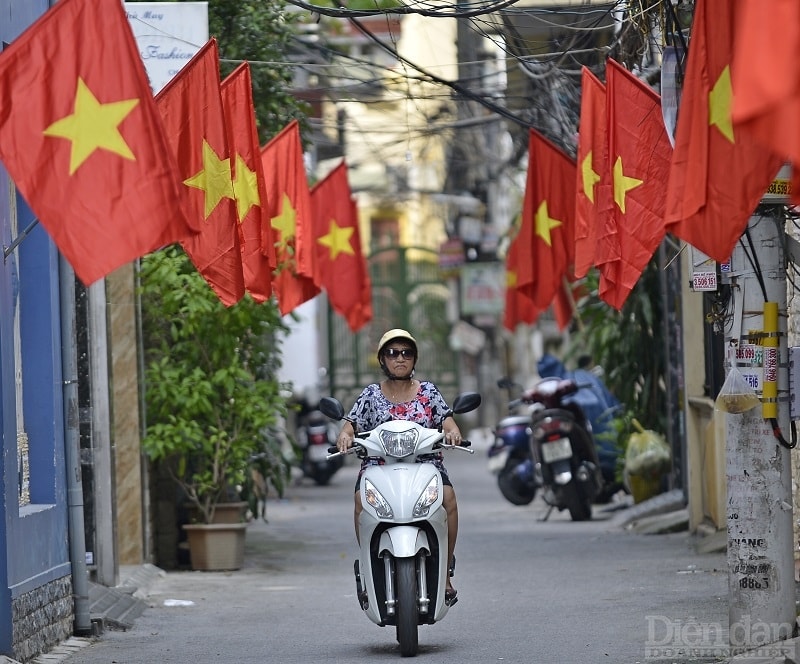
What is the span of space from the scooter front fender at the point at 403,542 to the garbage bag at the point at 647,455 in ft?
28.6

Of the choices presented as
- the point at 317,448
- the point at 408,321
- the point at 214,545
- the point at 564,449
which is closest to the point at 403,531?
the point at 214,545

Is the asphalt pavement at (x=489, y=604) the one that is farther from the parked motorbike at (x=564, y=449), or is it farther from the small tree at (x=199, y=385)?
the small tree at (x=199, y=385)

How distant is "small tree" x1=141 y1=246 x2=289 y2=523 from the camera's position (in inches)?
520

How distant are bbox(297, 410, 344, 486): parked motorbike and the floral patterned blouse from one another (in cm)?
1592

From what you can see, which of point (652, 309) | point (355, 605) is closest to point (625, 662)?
point (355, 605)

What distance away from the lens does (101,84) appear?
7.35 meters

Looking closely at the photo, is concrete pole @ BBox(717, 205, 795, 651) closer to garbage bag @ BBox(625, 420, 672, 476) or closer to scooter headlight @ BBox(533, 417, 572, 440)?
garbage bag @ BBox(625, 420, 672, 476)

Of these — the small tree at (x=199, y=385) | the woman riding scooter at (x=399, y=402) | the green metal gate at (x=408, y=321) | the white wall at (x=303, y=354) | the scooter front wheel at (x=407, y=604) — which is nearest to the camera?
the scooter front wheel at (x=407, y=604)

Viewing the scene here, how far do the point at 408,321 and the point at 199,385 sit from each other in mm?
26049

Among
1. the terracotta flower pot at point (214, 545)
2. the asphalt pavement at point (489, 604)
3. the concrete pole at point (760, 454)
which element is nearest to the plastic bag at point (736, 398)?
the concrete pole at point (760, 454)

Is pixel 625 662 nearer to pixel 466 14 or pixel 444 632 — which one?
pixel 444 632

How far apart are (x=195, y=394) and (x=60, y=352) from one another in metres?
3.66

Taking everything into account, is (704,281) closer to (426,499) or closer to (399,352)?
(399,352)

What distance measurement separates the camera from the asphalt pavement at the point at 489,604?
8961mm
